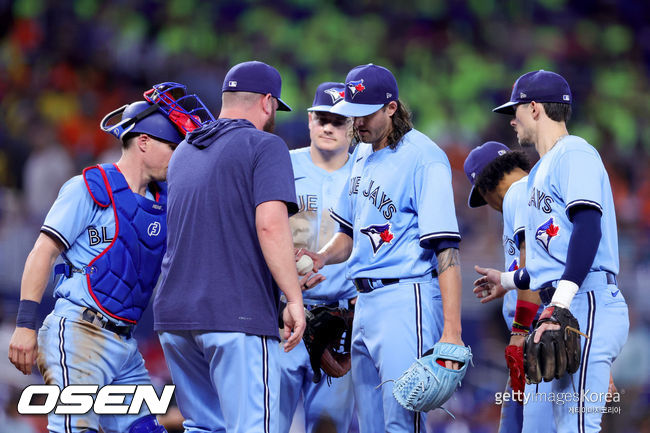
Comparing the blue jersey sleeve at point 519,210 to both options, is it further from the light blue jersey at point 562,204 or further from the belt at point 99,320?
the belt at point 99,320

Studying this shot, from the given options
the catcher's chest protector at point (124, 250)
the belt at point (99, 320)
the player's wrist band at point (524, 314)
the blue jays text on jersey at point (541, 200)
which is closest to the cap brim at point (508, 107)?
the blue jays text on jersey at point (541, 200)

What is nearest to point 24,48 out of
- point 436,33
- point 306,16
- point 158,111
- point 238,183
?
point 306,16

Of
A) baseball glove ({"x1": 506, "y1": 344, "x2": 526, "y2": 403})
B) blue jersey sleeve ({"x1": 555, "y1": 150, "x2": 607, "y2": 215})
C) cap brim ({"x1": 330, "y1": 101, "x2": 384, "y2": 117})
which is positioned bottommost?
baseball glove ({"x1": 506, "y1": 344, "x2": 526, "y2": 403})

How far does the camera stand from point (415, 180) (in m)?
4.25

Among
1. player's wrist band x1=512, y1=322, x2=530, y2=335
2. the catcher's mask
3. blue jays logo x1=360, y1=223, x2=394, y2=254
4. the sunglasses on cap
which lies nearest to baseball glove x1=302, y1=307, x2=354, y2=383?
blue jays logo x1=360, y1=223, x2=394, y2=254

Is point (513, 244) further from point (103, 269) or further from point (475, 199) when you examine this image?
point (103, 269)

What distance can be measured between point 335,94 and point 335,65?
26.6ft

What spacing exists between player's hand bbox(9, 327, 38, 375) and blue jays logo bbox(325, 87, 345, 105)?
2.24 metres

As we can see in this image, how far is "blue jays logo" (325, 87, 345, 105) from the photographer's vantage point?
5.16 meters

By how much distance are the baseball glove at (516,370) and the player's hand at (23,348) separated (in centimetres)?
254

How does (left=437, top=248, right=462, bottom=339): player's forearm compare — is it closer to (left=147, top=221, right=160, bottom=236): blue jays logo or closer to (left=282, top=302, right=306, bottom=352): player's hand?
(left=282, top=302, right=306, bottom=352): player's hand

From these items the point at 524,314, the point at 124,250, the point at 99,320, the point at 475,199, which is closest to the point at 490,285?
the point at 524,314

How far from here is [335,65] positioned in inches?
519

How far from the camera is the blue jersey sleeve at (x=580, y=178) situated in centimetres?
378
